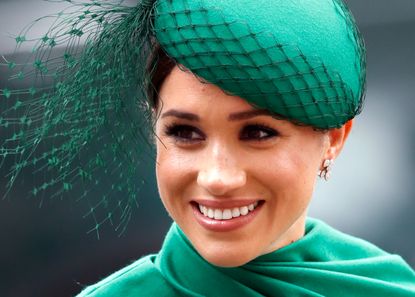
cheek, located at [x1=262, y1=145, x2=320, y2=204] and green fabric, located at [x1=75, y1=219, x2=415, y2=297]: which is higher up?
cheek, located at [x1=262, y1=145, x2=320, y2=204]

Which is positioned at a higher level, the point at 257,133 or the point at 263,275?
the point at 257,133

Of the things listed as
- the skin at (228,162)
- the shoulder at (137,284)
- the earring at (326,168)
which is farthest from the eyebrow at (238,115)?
the shoulder at (137,284)

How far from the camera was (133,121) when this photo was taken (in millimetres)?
2131

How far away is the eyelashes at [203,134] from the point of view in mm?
1963

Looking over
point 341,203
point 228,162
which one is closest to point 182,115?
point 228,162

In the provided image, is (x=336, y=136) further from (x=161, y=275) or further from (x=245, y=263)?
(x=161, y=275)

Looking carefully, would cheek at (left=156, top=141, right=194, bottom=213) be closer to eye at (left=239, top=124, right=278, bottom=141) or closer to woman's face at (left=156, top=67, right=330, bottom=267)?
woman's face at (left=156, top=67, right=330, bottom=267)

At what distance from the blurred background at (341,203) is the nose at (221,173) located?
2500mm

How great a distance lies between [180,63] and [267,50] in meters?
0.23

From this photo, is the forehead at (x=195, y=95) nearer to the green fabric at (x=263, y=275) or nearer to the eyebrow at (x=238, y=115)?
the eyebrow at (x=238, y=115)

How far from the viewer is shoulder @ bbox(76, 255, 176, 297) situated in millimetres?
2193

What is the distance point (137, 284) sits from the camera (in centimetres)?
222

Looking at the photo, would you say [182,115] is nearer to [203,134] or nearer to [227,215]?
[203,134]

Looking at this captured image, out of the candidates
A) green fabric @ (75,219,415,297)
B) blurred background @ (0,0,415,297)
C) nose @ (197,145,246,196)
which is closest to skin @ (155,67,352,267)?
nose @ (197,145,246,196)
